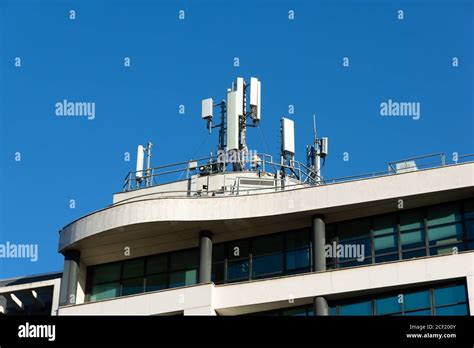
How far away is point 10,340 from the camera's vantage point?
66.0 ft

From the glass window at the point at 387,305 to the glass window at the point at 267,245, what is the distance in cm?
518

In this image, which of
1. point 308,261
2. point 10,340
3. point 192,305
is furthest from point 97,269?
point 10,340

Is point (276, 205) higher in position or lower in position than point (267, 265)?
higher

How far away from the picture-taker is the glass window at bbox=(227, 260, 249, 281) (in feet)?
128

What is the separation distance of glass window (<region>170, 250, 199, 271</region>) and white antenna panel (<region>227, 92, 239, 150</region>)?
22.7ft

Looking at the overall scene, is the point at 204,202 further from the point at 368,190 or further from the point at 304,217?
the point at 368,190

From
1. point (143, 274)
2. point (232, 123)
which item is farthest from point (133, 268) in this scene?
point (232, 123)

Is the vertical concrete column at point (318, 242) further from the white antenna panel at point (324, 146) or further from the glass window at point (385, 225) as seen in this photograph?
the white antenna panel at point (324, 146)

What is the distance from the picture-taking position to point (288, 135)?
46.2m

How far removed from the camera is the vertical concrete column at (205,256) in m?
38.5

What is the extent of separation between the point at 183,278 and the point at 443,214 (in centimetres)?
1127

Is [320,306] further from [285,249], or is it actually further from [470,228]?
[470,228]

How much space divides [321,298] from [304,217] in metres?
3.88

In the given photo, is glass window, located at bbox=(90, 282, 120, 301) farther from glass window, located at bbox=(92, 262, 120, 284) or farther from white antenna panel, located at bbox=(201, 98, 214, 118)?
white antenna panel, located at bbox=(201, 98, 214, 118)
